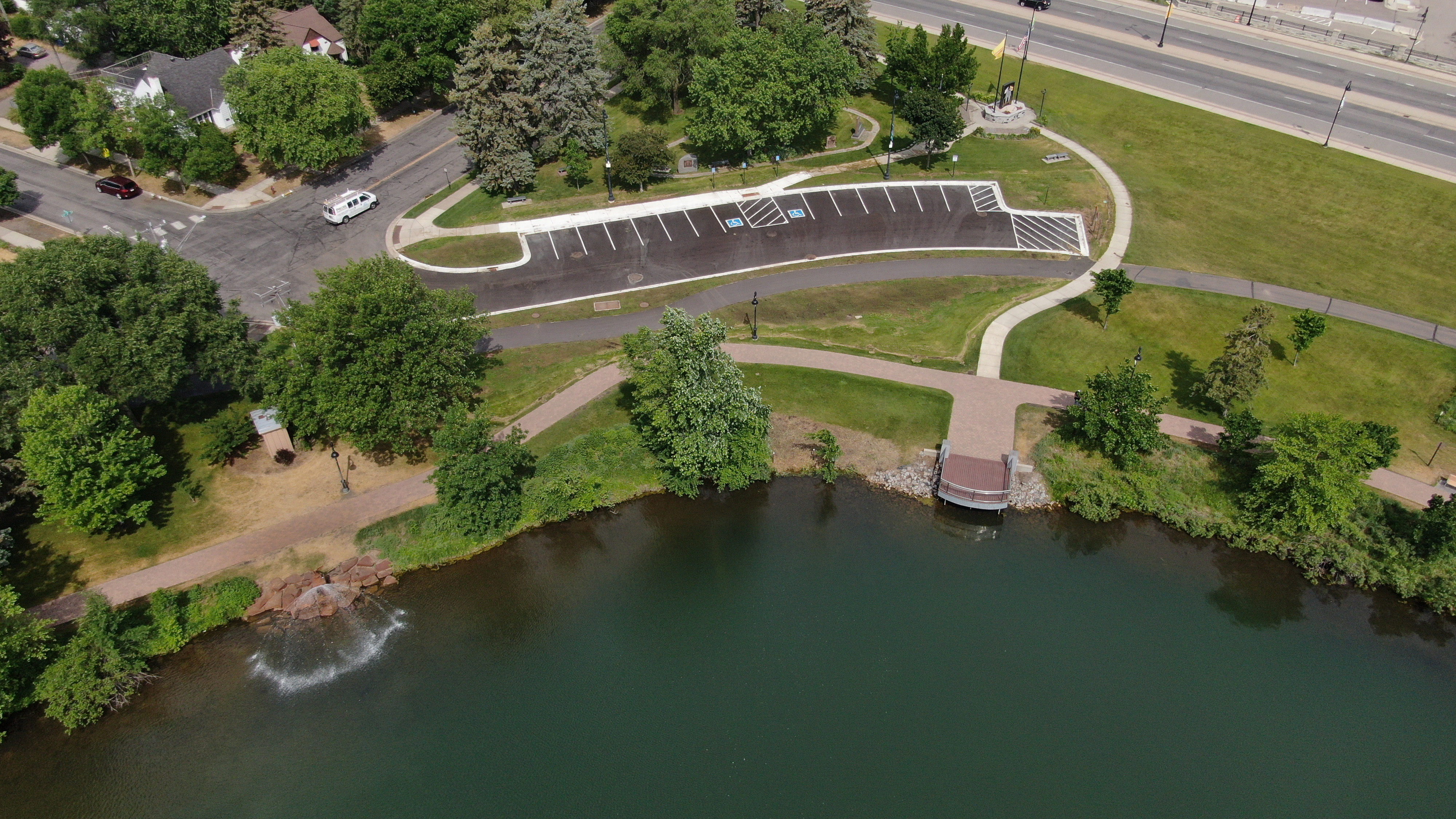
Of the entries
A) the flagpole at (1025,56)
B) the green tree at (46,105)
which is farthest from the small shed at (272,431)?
the flagpole at (1025,56)

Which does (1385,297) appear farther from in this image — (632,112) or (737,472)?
(632,112)

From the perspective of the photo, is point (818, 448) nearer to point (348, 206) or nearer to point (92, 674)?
point (92, 674)

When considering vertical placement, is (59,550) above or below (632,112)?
below

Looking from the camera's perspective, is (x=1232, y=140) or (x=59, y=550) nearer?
(x=59, y=550)

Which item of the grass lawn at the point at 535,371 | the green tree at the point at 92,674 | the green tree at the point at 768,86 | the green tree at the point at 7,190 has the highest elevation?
the green tree at the point at 768,86

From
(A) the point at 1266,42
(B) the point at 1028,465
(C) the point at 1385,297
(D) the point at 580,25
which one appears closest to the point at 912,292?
(B) the point at 1028,465

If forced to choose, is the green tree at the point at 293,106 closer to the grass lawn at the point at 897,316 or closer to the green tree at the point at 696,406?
the grass lawn at the point at 897,316
